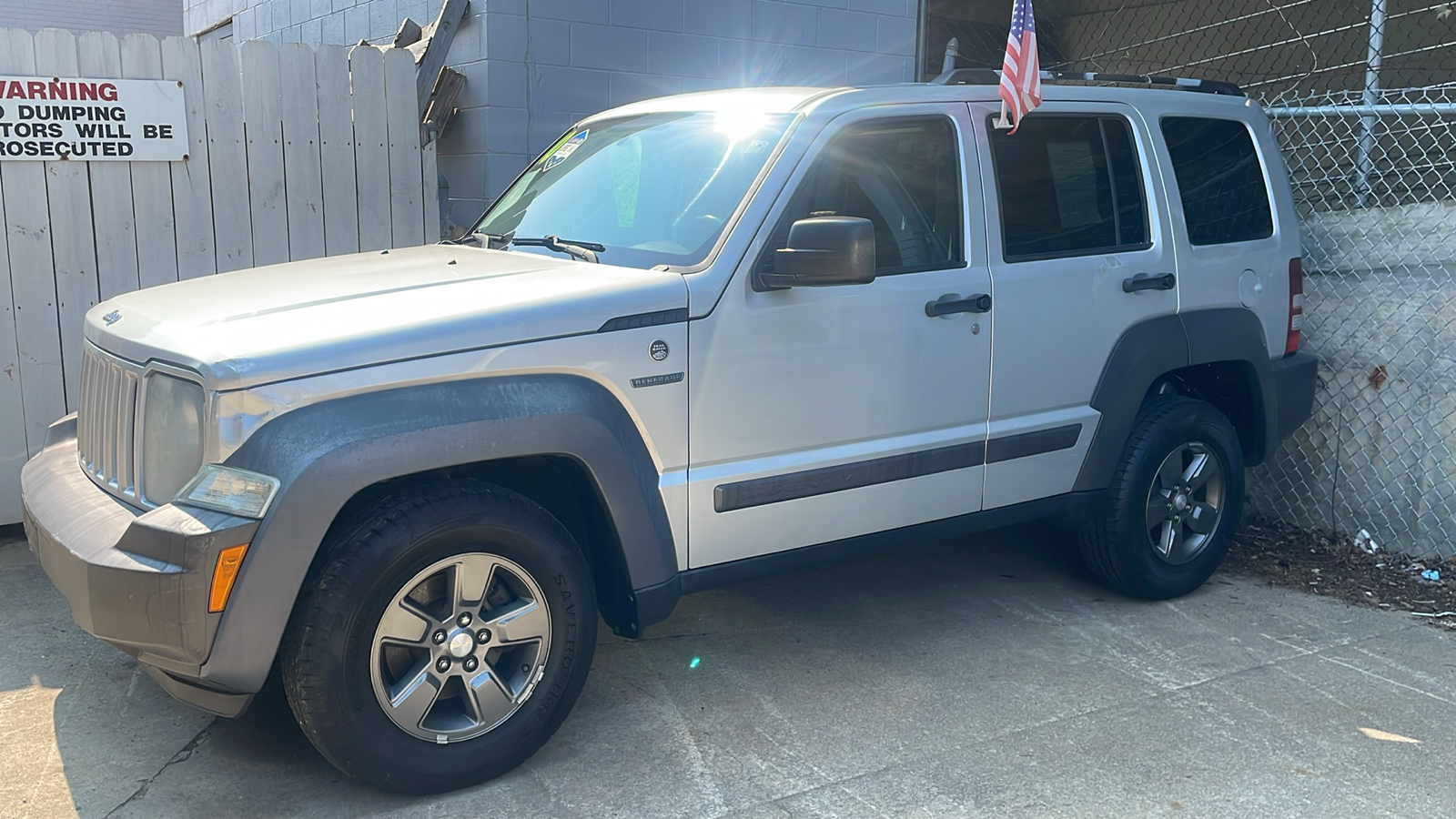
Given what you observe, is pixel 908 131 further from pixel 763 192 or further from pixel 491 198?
pixel 491 198

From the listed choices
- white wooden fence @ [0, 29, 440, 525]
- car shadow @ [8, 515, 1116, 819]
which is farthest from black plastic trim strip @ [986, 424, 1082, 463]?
white wooden fence @ [0, 29, 440, 525]

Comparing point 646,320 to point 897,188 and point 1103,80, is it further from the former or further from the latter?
point 1103,80

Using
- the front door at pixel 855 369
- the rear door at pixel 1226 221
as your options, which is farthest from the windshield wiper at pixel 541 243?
the rear door at pixel 1226 221

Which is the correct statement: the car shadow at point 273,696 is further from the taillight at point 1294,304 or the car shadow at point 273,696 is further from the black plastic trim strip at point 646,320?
the taillight at point 1294,304

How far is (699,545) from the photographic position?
12.5 ft

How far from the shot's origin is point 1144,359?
475cm

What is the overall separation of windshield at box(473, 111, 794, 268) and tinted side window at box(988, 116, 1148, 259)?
3.17 ft

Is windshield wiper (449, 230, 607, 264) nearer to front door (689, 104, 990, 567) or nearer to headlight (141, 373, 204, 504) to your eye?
front door (689, 104, 990, 567)

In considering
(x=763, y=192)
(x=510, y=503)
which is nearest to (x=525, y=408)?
(x=510, y=503)

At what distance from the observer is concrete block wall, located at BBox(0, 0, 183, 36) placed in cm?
1547

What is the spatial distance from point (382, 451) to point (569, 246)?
123 cm

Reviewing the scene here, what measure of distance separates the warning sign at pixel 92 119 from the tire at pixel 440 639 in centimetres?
345

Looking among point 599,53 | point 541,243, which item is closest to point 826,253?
point 541,243

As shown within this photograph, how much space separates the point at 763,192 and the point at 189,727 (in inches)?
97.9
